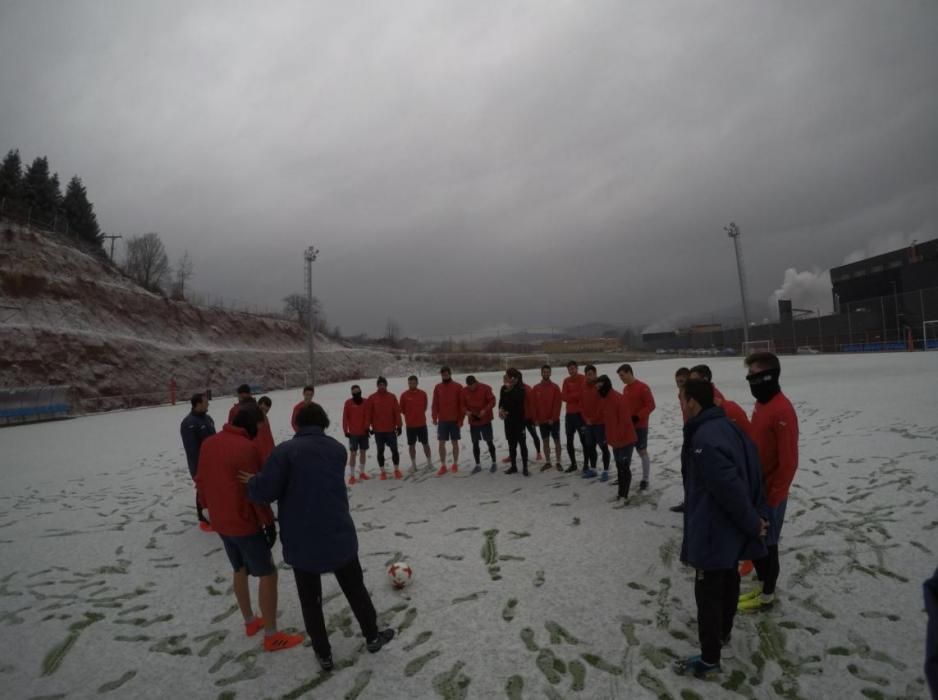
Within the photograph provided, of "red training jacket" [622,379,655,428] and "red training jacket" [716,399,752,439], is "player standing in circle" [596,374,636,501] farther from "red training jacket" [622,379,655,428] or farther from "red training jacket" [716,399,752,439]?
"red training jacket" [716,399,752,439]

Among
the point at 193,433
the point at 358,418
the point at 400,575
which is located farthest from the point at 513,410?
the point at 193,433

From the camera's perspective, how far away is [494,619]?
410cm

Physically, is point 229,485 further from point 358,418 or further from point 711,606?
point 358,418

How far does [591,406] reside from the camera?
8242mm

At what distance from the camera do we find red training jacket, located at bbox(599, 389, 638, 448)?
6.81 m

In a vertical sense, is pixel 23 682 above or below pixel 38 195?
below

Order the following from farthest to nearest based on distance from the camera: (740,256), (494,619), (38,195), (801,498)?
1. (38,195)
2. (740,256)
3. (801,498)
4. (494,619)

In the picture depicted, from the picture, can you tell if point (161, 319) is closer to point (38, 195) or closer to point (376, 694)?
point (38, 195)

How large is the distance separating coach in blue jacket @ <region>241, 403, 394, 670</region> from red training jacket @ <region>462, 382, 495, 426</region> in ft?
18.4

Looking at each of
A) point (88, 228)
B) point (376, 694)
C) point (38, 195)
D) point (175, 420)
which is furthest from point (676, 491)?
point (88, 228)

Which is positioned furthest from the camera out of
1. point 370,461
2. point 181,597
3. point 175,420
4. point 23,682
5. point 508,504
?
point 175,420

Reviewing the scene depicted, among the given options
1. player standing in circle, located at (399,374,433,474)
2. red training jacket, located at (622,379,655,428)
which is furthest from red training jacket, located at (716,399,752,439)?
player standing in circle, located at (399,374,433,474)

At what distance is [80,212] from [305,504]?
61.3 meters

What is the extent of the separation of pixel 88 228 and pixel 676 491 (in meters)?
61.9
